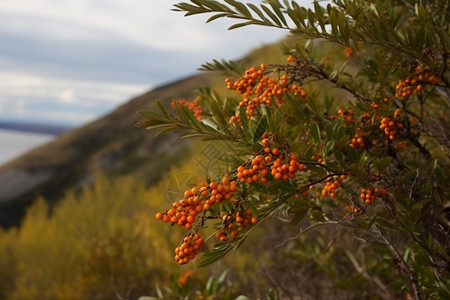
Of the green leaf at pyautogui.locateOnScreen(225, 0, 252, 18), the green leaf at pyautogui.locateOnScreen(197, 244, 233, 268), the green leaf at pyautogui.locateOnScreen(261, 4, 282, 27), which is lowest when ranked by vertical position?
the green leaf at pyautogui.locateOnScreen(197, 244, 233, 268)

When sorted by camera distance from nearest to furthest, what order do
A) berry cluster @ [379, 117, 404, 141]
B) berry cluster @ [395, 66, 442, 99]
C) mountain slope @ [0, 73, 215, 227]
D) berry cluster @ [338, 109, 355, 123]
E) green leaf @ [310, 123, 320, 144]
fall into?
green leaf @ [310, 123, 320, 144] < berry cluster @ [379, 117, 404, 141] < berry cluster @ [395, 66, 442, 99] < berry cluster @ [338, 109, 355, 123] < mountain slope @ [0, 73, 215, 227]

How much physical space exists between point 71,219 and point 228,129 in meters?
34.5

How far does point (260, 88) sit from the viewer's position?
2.25 metres

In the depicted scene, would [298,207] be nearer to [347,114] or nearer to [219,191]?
[219,191]

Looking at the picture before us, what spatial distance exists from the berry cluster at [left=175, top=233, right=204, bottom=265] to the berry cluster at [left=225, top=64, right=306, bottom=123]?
692 mm

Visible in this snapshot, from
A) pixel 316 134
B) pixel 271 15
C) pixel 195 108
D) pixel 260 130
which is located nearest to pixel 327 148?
pixel 316 134

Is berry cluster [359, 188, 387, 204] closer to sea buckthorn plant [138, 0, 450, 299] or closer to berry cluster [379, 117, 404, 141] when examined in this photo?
sea buckthorn plant [138, 0, 450, 299]

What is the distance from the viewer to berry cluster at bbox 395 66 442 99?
2293 mm

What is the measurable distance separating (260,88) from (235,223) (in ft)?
2.53

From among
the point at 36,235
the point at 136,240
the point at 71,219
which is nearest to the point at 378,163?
the point at 136,240

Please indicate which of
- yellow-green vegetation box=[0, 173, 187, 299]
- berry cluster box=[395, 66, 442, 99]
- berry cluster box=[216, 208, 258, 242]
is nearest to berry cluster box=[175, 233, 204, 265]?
berry cluster box=[216, 208, 258, 242]

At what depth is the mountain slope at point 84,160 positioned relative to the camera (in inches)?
2665

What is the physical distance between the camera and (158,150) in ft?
241

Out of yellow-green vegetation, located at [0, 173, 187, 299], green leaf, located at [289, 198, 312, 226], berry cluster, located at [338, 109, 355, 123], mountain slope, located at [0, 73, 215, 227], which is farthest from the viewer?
mountain slope, located at [0, 73, 215, 227]
